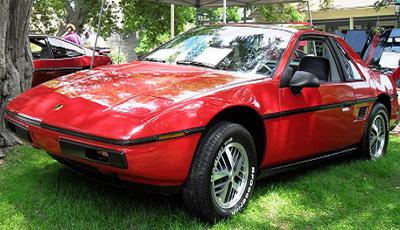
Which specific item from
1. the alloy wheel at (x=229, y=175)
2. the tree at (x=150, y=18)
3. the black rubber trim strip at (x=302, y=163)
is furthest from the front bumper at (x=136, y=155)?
the tree at (x=150, y=18)

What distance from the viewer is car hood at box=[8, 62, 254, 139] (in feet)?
10.1

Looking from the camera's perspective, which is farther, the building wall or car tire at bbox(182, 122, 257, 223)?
the building wall

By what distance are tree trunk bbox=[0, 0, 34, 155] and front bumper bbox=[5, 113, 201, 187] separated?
6.10 ft

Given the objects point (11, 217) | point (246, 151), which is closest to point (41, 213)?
point (11, 217)

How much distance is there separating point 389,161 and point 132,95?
344 centimetres

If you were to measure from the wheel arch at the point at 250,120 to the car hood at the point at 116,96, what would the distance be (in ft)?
0.70

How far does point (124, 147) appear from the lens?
2.94 metres

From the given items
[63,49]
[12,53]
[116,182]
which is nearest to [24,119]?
[116,182]

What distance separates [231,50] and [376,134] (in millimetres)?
2260

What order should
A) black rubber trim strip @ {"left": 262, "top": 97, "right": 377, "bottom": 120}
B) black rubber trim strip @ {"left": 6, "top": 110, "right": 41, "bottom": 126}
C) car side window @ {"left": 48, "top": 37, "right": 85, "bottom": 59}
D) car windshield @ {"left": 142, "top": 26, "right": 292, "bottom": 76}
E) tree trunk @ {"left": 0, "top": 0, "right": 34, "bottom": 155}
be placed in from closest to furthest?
black rubber trim strip @ {"left": 6, "top": 110, "right": 41, "bottom": 126}
black rubber trim strip @ {"left": 262, "top": 97, "right": 377, "bottom": 120}
car windshield @ {"left": 142, "top": 26, "right": 292, "bottom": 76}
tree trunk @ {"left": 0, "top": 0, "right": 34, "bottom": 155}
car side window @ {"left": 48, "top": 37, "right": 85, "bottom": 59}

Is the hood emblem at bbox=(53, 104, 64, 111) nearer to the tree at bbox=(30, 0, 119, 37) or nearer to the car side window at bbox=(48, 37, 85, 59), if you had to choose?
the car side window at bbox=(48, 37, 85, 59)

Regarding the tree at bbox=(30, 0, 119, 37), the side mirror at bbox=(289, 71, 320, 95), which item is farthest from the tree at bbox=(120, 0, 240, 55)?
the side mirror at bbox=(289, 71, 320, 95)

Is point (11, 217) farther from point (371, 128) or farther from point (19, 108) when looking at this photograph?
point (371, 128)

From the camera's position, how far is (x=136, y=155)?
296 centimetres
